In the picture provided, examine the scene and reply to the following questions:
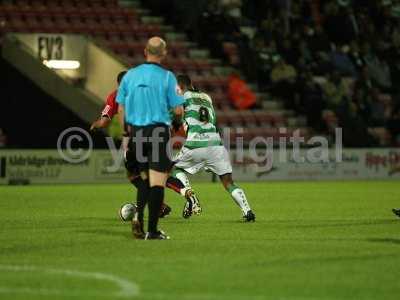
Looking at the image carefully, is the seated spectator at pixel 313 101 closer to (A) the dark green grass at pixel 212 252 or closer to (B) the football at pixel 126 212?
(A) the dark green grass at pixel 212 252

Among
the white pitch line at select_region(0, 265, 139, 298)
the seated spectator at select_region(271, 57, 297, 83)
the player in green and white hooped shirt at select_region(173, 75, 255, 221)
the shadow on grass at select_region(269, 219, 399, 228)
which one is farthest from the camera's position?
the seated spectator at select_region(271, 57, 297, 83)

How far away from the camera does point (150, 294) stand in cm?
739

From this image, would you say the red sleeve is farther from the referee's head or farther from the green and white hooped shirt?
the referee's head

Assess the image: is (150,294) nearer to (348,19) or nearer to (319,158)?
(319,158)

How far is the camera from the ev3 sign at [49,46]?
92.1 ft

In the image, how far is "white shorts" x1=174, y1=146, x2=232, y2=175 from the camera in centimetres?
1495

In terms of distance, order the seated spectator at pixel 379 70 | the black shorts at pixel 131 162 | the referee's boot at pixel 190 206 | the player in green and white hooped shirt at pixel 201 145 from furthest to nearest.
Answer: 1. the seated spectator at pixel 379 70
2. the referee's boot at pixel 190 206
3. the player in green and white hooped shirt at pixel 201 145
4. the black shorts at pixel 131 162

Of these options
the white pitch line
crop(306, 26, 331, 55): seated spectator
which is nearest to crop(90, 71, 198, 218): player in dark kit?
the white pitch line

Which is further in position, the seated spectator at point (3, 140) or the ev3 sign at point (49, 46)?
the ev3 sign at point (49, 46)

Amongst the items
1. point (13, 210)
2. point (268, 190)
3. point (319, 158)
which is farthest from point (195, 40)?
point (13, 210)

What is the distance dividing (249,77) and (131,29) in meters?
4.10

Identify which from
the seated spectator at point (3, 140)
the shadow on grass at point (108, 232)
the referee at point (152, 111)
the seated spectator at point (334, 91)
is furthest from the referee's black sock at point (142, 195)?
the seated spectator at point (334, 91)

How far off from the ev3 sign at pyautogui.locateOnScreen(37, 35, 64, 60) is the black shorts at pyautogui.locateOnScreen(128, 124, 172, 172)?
1728 centimetres

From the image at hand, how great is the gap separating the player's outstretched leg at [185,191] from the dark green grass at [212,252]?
0.18 metres
